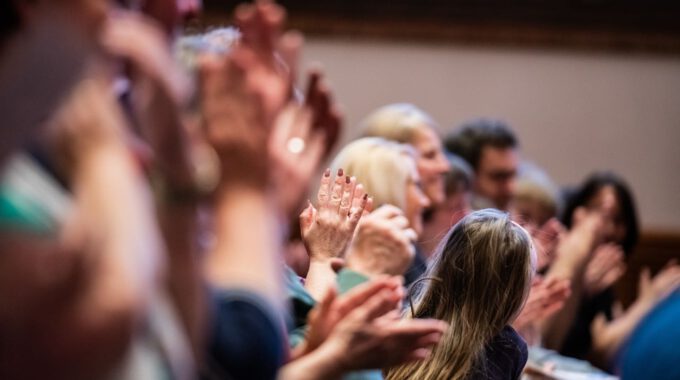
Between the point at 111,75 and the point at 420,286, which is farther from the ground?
the point at 111,75

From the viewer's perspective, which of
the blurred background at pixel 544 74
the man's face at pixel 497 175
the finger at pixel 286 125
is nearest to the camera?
the finger at pixel 286 125

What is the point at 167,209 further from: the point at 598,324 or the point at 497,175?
the point at 497,175

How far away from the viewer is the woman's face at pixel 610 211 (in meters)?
4.82

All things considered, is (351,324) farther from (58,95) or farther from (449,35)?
(449,35)

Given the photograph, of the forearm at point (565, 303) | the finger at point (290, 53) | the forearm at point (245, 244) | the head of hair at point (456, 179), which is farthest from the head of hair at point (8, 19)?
the forearm at point (565, 303)

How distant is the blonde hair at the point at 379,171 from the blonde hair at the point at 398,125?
740mm

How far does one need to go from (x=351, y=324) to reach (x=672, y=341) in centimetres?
47

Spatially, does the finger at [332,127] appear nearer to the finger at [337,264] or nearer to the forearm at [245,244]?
the forearm at [245,244]

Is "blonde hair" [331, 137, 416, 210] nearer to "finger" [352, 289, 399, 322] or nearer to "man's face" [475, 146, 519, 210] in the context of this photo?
"finger" [352, 289, 399, 322]

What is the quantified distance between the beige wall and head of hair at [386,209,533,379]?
12.8ft

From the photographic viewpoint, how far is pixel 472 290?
2.39 metres

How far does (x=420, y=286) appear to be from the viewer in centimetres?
252

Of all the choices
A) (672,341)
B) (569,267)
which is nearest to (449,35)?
(569,267)

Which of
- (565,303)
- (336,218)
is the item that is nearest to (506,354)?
(336,218)
